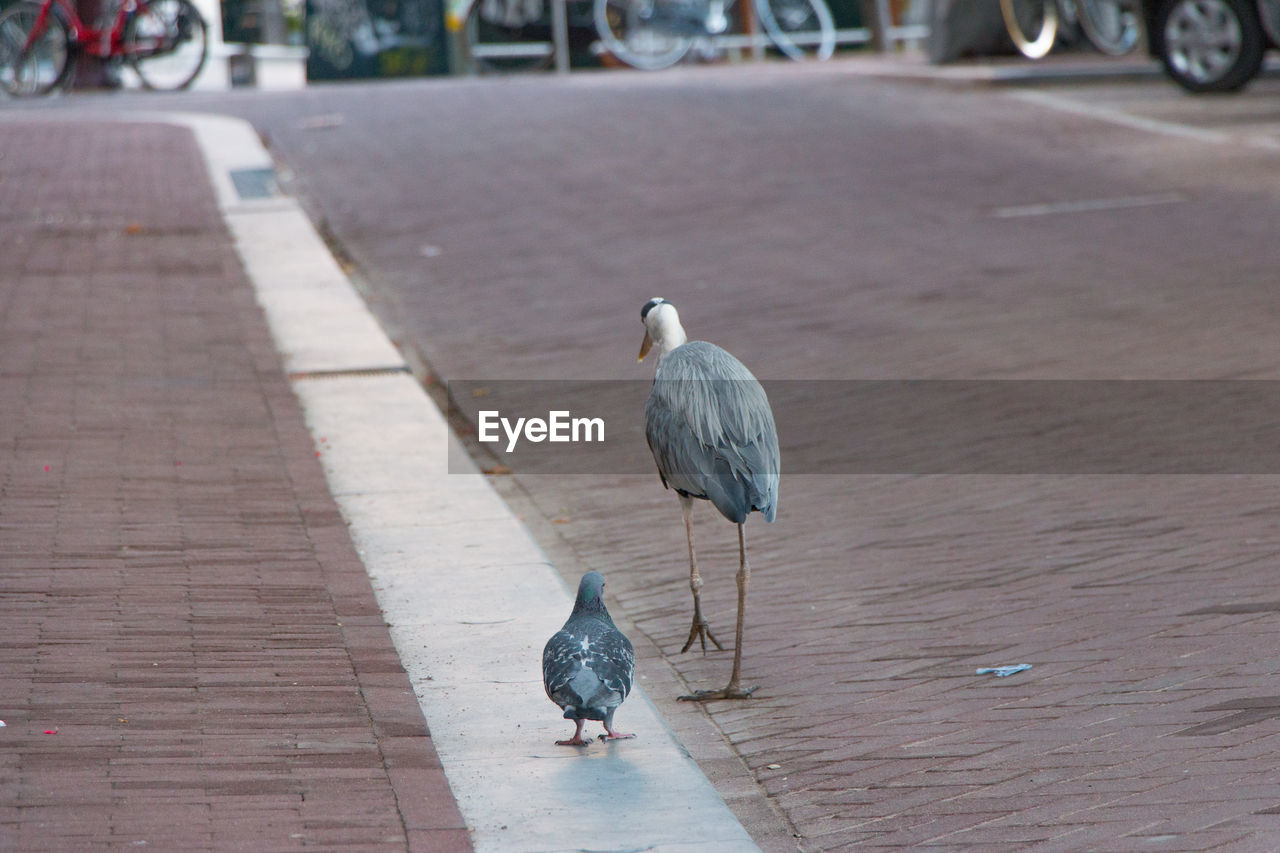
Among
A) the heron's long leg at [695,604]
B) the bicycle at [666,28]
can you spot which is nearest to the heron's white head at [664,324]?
the heron's long leg at [695,604]

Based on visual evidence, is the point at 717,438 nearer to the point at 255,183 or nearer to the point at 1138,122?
the point at 255,183

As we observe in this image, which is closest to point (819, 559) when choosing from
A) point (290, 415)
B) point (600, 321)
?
point (290, 415)

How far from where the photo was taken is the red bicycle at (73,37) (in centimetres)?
2061

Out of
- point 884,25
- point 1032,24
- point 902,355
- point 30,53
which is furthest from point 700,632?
point 884,25

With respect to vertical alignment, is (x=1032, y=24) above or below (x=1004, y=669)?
above

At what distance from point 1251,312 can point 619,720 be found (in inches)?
255

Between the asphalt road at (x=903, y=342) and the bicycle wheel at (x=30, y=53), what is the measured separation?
1947 millimetres

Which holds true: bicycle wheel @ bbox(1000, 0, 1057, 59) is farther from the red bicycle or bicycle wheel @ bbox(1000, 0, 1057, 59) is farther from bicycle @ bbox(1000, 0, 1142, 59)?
the red bicycle

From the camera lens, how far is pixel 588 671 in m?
4.32

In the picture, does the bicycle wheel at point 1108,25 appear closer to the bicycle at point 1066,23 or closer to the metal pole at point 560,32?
the bicycle at point 1066,23

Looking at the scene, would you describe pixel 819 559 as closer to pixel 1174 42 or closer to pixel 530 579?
pixel 530 579

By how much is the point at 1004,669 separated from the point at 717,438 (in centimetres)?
120

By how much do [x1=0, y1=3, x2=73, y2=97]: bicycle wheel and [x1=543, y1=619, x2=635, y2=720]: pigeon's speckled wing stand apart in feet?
61.2

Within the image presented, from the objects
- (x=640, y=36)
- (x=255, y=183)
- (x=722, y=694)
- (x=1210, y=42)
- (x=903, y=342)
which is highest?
(x=640, y=36)
